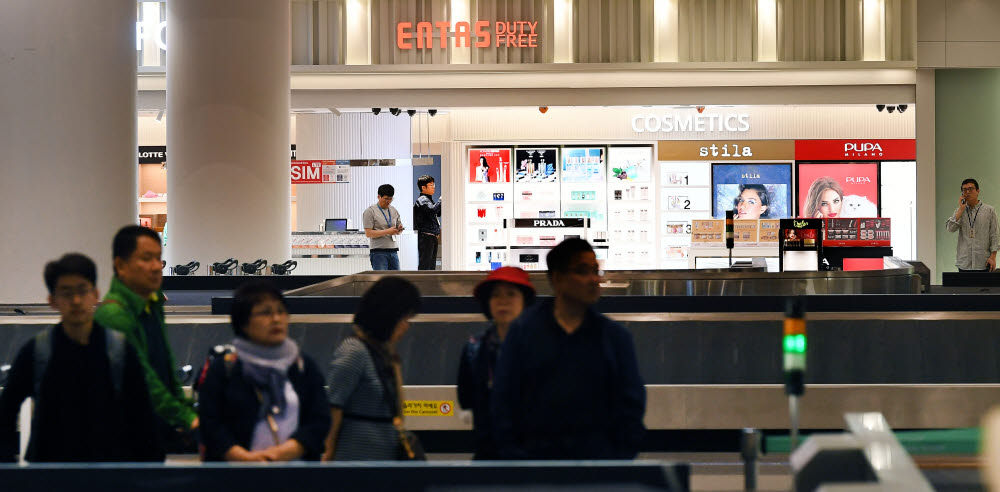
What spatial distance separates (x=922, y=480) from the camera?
2.45 metres

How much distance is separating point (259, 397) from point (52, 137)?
629 cm

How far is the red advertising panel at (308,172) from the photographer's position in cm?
1872

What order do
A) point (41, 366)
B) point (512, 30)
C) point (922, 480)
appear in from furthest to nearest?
point (512, 30) < point (41, 366) < point (922, 480)

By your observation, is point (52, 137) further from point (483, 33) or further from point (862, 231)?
point (862, 231)

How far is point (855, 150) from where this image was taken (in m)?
20.3

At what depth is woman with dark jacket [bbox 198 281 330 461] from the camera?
3553 mm

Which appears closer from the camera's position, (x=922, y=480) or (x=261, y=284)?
(x=922, y=480)

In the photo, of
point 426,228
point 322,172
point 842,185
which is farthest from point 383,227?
point 842,185

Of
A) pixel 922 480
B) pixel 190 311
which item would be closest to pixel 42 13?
pixel 190 311

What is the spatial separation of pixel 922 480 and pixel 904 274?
9432 millimetres

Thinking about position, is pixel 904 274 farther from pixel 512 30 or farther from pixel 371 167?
pixel 371 167

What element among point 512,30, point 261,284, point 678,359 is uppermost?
point 512,30

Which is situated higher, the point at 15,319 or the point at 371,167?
the point at 371,167

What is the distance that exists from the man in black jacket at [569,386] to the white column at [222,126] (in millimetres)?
11231
